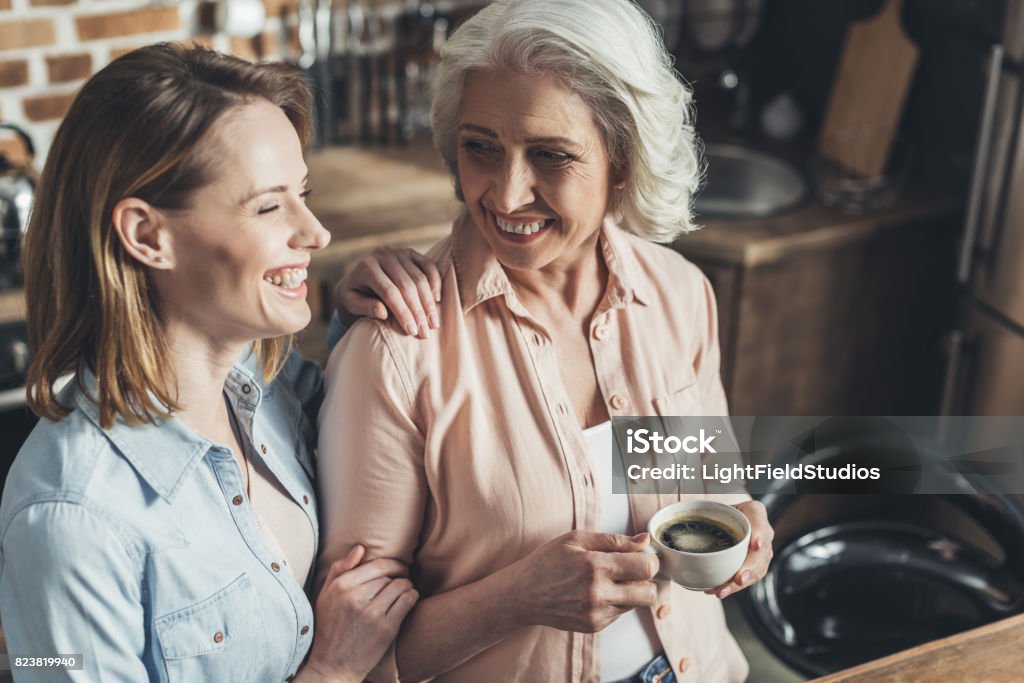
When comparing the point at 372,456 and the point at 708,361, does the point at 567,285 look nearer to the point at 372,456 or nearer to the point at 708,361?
the point at 708,361

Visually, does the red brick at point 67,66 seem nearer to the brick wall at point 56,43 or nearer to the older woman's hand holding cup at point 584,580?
the brick wall at point 56,43

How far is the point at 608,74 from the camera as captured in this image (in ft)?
4.46

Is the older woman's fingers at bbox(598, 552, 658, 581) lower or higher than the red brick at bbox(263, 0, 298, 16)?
lower

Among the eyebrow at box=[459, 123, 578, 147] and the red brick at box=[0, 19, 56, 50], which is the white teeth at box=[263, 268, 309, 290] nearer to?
the eyebrow at box=[459, 123, 578, 147]

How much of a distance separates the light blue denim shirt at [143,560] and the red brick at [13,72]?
1705mm

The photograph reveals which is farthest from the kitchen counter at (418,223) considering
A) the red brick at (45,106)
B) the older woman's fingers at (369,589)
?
the older woman's fingers at (369,589)

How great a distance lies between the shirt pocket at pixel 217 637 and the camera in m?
1.20

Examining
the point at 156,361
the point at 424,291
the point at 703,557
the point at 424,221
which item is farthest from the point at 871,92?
the point at 156,361

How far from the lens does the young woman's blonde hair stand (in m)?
1.13

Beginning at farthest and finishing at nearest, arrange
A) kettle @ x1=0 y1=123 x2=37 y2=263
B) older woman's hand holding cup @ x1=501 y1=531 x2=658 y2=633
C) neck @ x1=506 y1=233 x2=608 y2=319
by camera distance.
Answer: kettle @ x1=0 y1=123 x2=37 y2=263, neck @ x1=506 y1=233 x2=608 y2=319, older woman's hand holding cup @ x1=501 y1=531 x2=658 y2=633

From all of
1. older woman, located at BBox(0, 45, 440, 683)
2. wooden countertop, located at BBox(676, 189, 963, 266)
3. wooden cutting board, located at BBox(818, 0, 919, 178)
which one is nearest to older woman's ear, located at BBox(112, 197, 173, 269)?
older woman, located at BBox(0, 45, 440, 683)

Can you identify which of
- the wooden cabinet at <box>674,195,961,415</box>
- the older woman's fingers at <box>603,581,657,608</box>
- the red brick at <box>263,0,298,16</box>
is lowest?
the wooden cabinet at <box>674,195,961,415</box>

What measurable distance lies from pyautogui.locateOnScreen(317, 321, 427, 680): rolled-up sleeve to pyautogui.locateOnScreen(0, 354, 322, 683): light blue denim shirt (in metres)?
0.07

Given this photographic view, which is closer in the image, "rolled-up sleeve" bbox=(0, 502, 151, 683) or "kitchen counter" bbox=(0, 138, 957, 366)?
"rolled-up sleeve" bbox=(0, 502, 151, 683)
